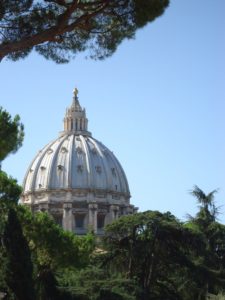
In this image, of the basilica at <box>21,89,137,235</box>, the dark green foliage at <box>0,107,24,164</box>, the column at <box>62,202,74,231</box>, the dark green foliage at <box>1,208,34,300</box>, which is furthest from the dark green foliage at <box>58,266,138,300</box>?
the basilica at <box>21,89,137,235</box>

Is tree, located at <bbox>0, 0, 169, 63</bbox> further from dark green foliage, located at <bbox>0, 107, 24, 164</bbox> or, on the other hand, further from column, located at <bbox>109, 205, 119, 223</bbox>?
column, located at <bbox>109, 205, 119, 223</bbox>

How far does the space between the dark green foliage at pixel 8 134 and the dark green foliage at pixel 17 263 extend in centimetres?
672

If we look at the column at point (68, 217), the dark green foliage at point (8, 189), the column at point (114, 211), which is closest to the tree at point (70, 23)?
the dark green foliage at point (8, 189)

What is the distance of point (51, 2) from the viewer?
46.5 ft

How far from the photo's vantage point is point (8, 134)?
1448 cm

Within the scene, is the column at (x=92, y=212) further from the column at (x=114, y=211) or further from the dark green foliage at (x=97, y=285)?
the dark green foliage at (x=97, y=285)

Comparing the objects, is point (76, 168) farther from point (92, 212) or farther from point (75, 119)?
point (75, 119)

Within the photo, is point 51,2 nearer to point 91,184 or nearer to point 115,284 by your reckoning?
point 115,284

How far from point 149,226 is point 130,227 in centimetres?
87

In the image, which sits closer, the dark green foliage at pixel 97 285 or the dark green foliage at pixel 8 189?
the dark green foliage at pixel 97 285

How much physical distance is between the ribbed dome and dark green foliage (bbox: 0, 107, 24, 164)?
6882 cm

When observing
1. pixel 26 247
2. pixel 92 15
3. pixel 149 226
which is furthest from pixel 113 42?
pixel 149 226

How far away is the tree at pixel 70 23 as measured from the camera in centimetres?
1362

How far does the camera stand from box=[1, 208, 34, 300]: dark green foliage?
2042 centimetres
